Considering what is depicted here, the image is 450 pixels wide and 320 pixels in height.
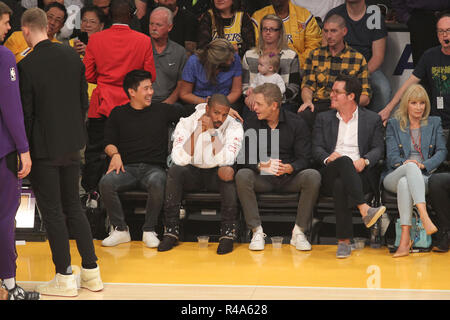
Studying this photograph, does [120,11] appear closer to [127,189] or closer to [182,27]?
[182,27]

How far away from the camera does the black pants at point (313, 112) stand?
6559 millimetres

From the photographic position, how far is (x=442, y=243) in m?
5.71

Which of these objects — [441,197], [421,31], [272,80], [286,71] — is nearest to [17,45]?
[272,80]

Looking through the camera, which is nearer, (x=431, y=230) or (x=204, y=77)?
(x=431, y=230)

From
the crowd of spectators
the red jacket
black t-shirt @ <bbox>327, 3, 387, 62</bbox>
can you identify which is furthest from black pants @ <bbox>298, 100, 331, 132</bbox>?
the red jacket

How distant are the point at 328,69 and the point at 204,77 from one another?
113 cm

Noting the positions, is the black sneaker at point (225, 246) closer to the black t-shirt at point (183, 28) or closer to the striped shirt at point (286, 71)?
the striped shirt at point (286, 71)

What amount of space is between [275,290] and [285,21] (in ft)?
11.2

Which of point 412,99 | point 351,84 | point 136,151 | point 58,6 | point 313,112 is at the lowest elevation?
point 136,151

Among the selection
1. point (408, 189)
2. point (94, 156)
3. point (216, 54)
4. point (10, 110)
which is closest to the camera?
point (10, 110)

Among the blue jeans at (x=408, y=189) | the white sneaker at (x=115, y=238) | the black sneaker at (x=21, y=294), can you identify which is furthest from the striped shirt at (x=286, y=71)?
the black sneaker at (x=21, y=294)

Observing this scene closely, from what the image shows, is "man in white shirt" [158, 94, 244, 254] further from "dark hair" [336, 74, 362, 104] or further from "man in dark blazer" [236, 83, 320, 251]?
"dark hair" [336, 74, 362, 104]

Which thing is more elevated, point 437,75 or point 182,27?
point 182,27
